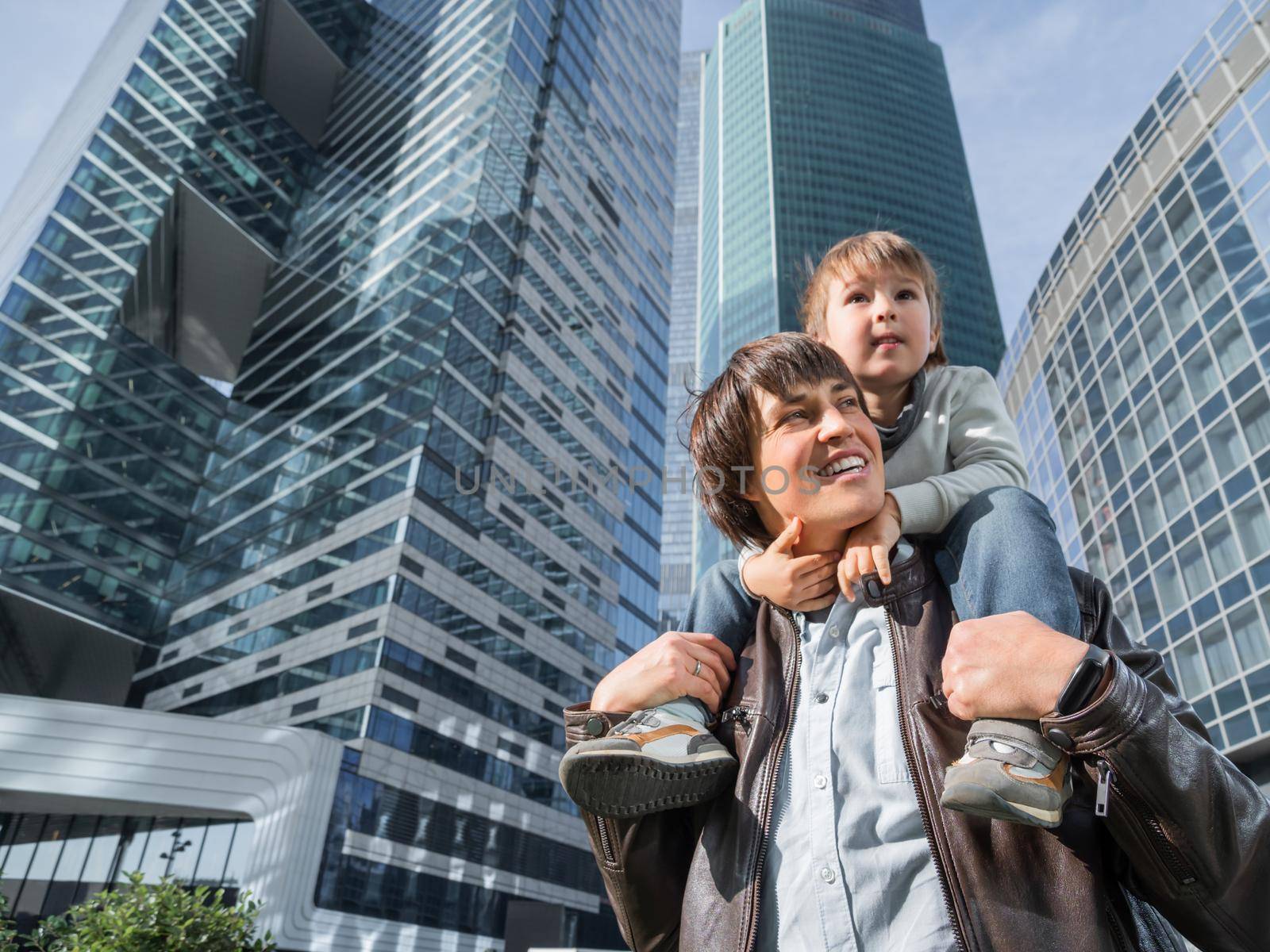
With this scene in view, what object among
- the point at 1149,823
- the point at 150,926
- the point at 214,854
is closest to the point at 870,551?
the point at 1149,823

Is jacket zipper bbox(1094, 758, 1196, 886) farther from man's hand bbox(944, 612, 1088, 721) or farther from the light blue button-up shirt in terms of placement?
the light blue button-up shirt

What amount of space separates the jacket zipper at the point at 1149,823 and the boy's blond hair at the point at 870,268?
4.30ft

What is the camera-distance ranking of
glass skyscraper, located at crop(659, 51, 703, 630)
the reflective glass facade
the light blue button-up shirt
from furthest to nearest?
glass skyscraper, located at crop(659, 51, 703, 630) → the reflective glass facade → the light blue button-up shirt

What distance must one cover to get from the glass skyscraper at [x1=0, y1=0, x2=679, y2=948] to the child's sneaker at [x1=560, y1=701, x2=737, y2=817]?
110ft

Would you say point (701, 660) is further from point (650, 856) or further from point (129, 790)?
point (129, 790)

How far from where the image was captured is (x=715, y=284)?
109688mm

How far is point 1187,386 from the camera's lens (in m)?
23.9

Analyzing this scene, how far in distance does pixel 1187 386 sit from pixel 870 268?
87.4 ft

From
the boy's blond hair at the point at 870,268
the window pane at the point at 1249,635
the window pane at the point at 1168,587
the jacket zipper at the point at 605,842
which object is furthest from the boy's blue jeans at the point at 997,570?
the window pane at the point at 1168,587

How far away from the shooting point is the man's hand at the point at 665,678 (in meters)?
1.60

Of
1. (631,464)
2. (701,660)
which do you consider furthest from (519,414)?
(701,660)

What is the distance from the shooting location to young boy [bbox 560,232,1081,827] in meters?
1.27

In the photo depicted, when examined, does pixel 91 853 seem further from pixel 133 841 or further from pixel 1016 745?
pixel 1016 745

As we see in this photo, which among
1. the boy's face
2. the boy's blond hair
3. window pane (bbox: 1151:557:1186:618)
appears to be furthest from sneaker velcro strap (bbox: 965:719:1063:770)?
window pane (bbox: 1151:557:1186:618)
